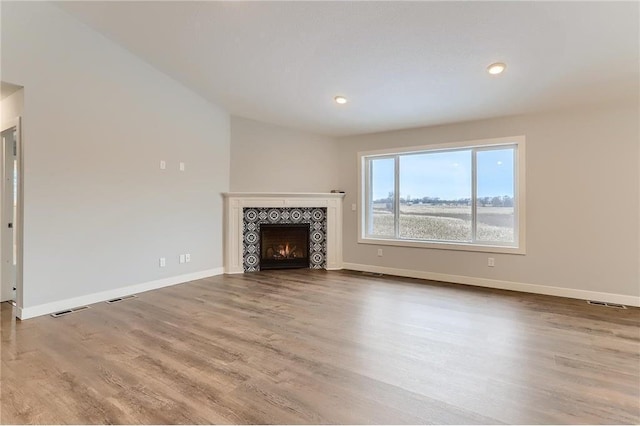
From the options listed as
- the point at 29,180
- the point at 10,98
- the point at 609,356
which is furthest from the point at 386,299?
the point at 10,98

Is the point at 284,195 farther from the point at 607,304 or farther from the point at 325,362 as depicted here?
the point at 607,304

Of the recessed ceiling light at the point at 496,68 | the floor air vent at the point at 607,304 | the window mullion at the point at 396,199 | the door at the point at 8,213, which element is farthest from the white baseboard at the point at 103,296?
the floor air vent at the point at 607,304

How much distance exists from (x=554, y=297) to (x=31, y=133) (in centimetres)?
637

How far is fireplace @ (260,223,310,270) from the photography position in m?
5.79

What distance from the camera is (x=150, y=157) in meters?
4.39

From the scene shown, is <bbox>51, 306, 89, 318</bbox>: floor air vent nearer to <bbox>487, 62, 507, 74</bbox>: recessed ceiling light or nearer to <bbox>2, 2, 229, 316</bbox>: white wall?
<bbox>2, 2, 229, 316</bbox>: white wall

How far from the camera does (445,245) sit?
4949 mm

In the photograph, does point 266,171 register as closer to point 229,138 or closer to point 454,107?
point 229,138

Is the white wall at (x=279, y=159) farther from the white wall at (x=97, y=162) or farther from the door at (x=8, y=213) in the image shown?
the door at (x=8, y=213)

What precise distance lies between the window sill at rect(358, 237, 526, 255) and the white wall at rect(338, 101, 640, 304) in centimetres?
8

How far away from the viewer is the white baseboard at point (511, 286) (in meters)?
3.81

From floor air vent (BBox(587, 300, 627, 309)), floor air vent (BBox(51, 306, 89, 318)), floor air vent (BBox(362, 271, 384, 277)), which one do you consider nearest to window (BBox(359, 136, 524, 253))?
floor air vent (BBox(362, 271, 384, 277))

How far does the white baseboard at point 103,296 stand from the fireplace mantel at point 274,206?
0.50m

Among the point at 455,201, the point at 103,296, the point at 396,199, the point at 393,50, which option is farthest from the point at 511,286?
the point at 103,296
